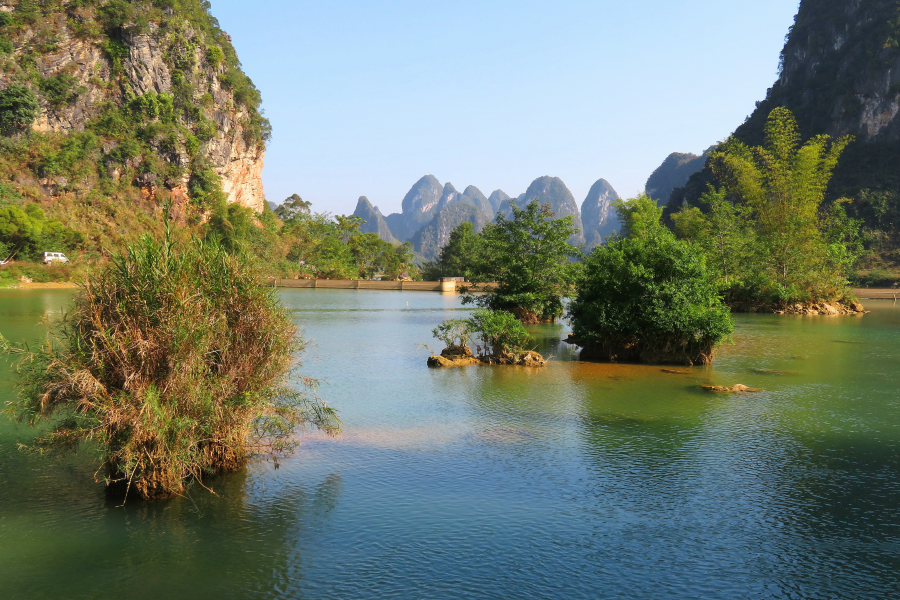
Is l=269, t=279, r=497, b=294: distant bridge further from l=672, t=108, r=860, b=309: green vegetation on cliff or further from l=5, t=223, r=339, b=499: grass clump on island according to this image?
l=5, t=223, r=339, b=499: grass clump on island

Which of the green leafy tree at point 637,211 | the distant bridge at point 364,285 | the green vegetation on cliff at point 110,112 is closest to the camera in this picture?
the green leafy tree at point 637,211

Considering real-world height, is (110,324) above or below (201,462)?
above

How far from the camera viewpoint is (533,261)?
2719cm

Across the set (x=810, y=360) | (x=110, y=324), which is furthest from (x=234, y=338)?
(x=810, y=360)

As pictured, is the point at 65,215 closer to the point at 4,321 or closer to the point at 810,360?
the point at 4,321

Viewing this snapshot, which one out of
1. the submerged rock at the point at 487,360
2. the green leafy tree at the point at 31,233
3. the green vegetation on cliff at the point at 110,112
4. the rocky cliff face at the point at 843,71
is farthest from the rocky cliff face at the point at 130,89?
the rocky cliff face at the point at 843,71

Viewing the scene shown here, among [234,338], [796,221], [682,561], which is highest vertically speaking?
[796,221]

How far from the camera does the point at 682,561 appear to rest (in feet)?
21.3

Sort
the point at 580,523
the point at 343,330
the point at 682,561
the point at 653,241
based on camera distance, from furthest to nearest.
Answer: the point at 343,330, the point at 653,241, the point at 580,523, the point at 682,561

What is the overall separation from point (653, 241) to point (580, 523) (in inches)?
573

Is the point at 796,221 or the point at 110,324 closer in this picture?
the point at 110,324

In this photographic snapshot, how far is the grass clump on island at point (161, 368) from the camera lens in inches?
287

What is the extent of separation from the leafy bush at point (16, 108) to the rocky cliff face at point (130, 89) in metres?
2.43

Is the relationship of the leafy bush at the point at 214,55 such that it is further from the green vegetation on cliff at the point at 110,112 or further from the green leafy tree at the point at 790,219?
the green leafy tree at the point at 790,219
